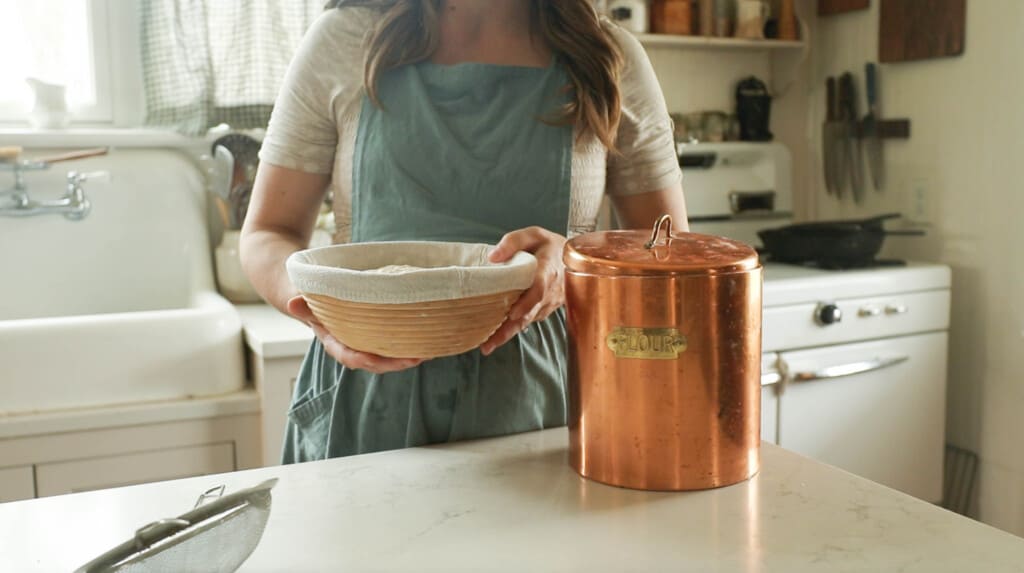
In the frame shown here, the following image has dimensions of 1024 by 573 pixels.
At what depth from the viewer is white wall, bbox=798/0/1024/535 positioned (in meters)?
2.22

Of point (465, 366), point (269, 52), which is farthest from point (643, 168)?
point (269, 52)

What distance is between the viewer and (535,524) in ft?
2.16

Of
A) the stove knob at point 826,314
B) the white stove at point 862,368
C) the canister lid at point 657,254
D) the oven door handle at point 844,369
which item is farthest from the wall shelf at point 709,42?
the canister lid at point 657,254

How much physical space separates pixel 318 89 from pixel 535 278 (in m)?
0.38

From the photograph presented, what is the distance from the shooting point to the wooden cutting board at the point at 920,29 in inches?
91.1

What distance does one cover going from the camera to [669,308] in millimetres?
677

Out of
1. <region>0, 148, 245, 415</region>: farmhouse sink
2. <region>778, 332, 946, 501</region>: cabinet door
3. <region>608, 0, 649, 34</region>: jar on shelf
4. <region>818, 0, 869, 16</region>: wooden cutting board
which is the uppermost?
<region>818, 0, 869, 16</region>: wooden cutting board

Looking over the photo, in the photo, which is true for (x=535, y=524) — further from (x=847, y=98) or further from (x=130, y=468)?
(x=847, y=98)

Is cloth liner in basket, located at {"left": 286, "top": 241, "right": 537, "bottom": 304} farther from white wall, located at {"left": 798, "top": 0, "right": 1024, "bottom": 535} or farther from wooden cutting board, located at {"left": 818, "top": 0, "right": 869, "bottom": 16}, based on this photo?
wooden cutting board, located at {"left": 818, "top": 0, "right": 869, "bottom": 16}

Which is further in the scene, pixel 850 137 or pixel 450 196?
pixel 850 137

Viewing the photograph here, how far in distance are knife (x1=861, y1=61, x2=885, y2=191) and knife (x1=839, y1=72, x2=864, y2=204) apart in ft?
0.12

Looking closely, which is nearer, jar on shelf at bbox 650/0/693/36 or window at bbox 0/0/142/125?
window at bbox 0/0/142/125

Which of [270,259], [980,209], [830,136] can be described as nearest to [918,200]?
[980,209]

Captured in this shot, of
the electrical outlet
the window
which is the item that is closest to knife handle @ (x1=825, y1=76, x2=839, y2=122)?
the electrical outlet
